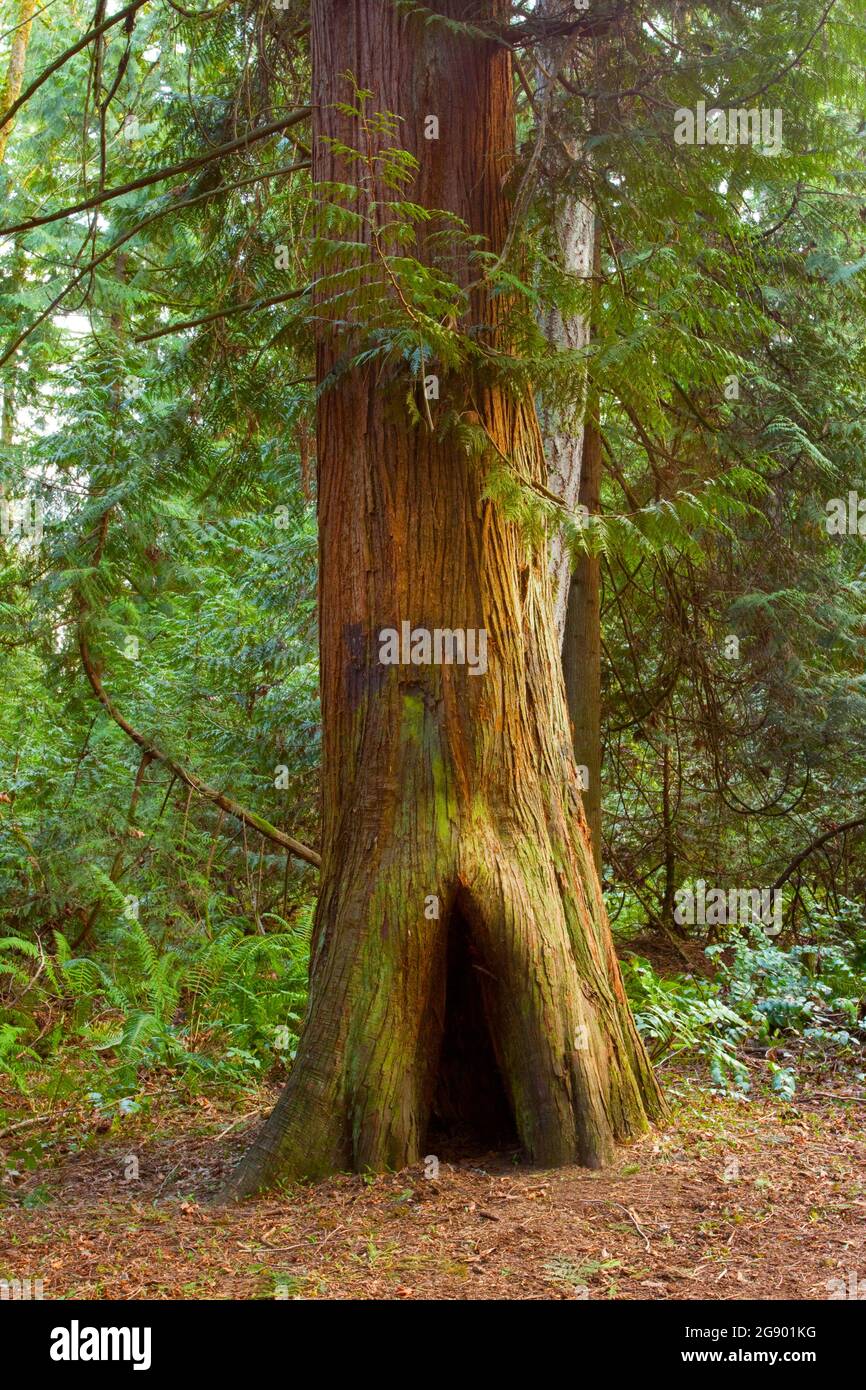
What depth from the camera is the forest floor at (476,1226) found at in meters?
3.53

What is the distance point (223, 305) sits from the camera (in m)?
6.40

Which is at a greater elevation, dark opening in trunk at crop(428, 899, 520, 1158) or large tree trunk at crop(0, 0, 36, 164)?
large tree trunk at crop(0, 0, 36, 164)

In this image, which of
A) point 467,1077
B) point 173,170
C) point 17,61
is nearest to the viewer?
Result: point 467,1077

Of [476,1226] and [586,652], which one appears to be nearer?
[476,1226]

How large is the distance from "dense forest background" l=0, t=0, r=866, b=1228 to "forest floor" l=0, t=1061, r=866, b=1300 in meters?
0.91

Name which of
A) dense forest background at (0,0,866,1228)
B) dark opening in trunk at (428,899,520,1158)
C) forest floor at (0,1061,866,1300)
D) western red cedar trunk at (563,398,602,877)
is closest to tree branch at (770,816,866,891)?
dense forest background at (0,0,866,1228)

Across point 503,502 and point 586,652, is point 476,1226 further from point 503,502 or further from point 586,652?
point 586,652

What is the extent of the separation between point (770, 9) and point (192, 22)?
3138 millimetres

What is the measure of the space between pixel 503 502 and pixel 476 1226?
2.64 meters

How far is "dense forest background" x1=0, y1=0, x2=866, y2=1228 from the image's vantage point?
485 cm

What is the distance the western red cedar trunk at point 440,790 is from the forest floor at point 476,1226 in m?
0.22

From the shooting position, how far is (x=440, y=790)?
15.0 ft

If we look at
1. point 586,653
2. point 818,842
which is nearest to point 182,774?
point 586,653

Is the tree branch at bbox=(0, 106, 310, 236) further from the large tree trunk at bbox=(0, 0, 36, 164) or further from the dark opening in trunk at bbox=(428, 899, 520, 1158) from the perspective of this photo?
the large tree trunk at bbox=(0, 0, 36, 164)
